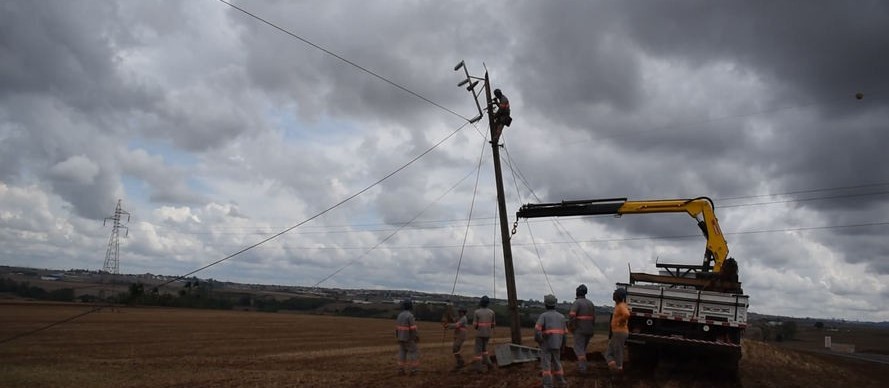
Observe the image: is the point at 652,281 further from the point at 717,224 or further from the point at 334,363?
the point at 334,363

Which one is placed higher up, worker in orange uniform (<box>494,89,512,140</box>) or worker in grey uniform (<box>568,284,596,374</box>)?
worker in orange uniform (<box>494,89,512,140</box>)

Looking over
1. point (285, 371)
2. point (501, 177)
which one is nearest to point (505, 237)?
point (501, 177)

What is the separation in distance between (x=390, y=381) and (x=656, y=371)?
652 centimetres

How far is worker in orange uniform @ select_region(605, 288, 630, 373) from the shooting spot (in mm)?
14336

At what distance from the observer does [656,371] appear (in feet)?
53.9

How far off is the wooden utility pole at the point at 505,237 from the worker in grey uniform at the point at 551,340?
6.07 meters

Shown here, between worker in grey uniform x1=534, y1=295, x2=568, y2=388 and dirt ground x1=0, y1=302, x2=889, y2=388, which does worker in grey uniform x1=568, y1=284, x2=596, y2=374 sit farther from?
worker in grey uniform x1=534, y1=295, x2=568, y2=388

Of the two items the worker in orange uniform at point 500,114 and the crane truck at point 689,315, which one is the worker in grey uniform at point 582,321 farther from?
the worker in orange uniform at point 500,114

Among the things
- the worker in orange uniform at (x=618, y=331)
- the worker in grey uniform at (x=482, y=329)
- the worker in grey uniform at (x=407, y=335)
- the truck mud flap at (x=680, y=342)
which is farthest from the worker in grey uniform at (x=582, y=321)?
the worker in grey uniform at (x=407, y=335)

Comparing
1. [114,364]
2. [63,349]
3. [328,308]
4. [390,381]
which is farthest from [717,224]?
[328,308]

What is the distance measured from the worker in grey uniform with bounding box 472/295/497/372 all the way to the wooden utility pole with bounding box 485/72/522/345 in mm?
2702

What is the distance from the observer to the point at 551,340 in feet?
41.7

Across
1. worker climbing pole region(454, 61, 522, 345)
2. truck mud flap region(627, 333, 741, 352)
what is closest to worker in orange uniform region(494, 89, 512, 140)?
worker climbing pole region(454, 61, 522, 345)

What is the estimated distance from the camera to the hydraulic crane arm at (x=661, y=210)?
61.6ft
